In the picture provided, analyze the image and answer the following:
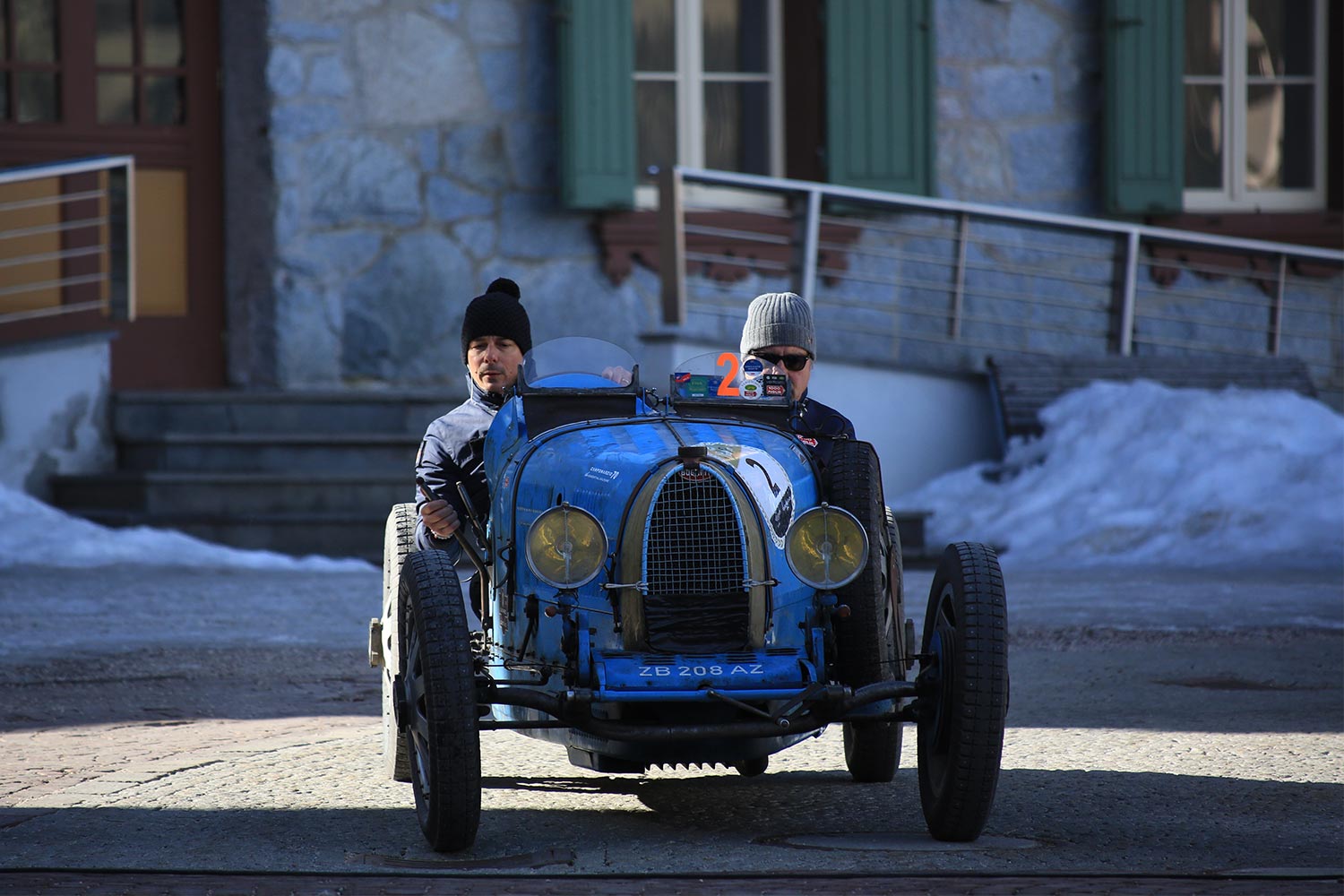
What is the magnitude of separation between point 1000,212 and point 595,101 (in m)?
2.80

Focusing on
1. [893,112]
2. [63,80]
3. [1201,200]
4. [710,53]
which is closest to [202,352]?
[63,80]

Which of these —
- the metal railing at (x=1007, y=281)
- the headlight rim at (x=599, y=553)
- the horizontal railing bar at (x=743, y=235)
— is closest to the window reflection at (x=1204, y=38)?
the metal railing at (x=1007, y=281)

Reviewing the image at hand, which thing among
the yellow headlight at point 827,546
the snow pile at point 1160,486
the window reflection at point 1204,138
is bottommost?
the snow pile at point 1160,486

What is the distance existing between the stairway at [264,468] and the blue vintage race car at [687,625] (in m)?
5.81

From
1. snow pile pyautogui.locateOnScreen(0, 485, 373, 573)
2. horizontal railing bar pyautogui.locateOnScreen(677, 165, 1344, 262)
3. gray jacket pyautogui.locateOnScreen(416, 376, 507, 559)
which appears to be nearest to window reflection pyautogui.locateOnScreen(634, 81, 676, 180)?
horizontal railing bar pyautogui.locateOnScreen(677, 165, 1344, 262)

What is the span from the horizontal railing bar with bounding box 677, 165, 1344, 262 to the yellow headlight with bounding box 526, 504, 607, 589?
7340 mm

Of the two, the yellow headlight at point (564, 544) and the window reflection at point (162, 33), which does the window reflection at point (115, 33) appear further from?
the yellow headlight at point (564, 544)

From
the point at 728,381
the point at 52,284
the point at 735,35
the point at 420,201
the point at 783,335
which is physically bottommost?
the point at 728,381

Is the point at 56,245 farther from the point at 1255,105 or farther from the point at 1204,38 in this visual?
the point at 1255,105

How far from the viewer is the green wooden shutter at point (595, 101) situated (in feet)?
39.9

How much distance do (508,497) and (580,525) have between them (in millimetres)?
427

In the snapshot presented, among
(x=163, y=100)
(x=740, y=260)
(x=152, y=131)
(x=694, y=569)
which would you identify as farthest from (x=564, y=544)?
(x=163, y=100)

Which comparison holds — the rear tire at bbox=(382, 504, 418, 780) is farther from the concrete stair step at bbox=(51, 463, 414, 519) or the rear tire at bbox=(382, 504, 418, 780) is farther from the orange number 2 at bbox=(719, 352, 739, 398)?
the concrete stair step at bbox=(51, 463, 414, 519)

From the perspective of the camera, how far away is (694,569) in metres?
4.28
